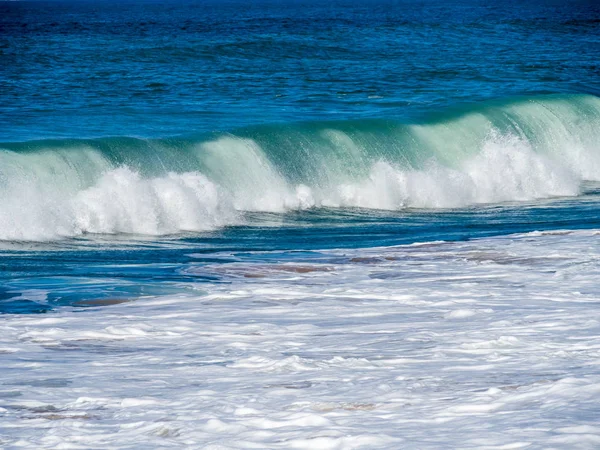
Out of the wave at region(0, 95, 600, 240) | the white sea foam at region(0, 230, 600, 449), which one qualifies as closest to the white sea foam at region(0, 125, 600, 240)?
the wave at region(0, 95, 600, 240)

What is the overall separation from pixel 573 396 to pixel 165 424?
1.84 meters

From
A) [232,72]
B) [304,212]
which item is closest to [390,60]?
[232,72]

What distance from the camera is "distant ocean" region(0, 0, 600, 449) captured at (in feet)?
16.2

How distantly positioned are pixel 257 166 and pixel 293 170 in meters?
0.61

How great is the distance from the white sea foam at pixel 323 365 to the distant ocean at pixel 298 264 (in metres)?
0.02

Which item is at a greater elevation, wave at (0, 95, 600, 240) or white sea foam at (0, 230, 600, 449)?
wave at (0, 95, 600, 240)

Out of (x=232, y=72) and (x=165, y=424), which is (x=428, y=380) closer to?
(x=165, y=424)

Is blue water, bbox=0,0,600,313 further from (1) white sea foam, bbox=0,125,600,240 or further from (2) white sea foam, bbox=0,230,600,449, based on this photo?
(2) white sea foam, bbox=0,230,600,449

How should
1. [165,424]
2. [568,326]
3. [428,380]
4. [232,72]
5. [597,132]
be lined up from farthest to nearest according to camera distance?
[232,72]
[597,132]
[568,326]
[428,380]
[165,424]

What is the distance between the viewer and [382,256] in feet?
33.5

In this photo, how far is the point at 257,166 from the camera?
16125mm

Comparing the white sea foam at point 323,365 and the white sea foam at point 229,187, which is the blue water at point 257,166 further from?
the white sea foam at point 323,365

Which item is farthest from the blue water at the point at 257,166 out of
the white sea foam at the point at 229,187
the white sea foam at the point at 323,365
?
the white sea foam at the point at 323,365

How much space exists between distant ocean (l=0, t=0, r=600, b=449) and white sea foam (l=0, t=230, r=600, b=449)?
2cm
